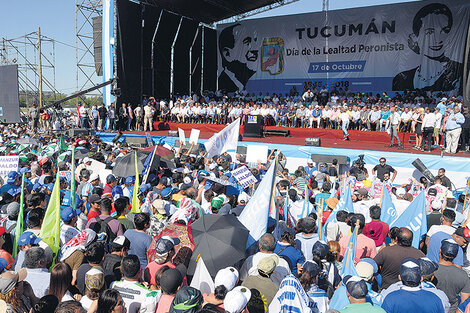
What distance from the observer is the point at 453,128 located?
42.9 feet

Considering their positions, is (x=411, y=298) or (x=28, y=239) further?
(x=28, y=239)

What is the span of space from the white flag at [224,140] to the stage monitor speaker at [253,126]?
930cm

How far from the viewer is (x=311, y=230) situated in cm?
474

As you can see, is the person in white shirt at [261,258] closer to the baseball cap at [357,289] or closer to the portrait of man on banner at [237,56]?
the baseball cap at [357,289]

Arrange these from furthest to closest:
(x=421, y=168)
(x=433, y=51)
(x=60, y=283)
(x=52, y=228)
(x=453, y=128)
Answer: (x=433, y=51)
(x=453, y=128)
(x=421, y=168)
(x=52, y=228)
(x=60, y=283)

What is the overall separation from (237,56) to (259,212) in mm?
23702

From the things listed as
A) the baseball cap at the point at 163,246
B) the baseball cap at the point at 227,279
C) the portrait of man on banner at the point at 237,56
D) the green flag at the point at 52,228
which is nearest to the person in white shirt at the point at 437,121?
the baseball cap at the point at 163,246

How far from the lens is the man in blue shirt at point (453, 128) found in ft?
42.4

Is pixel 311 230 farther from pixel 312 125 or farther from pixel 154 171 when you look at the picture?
pixel 312 125

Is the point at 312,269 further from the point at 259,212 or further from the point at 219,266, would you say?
the point at 259,212

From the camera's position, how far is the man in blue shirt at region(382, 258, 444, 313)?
3.31 metres

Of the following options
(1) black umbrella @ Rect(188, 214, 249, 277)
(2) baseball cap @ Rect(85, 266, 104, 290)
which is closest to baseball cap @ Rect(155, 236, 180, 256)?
(1) black umbrella @ Rect(188, 214, 249, 277)

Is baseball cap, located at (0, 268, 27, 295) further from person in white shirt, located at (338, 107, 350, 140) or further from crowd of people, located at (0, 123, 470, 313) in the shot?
person in white shirt, located at (338, 107, 350, 140)

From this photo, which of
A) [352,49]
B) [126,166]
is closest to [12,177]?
[126,166]
